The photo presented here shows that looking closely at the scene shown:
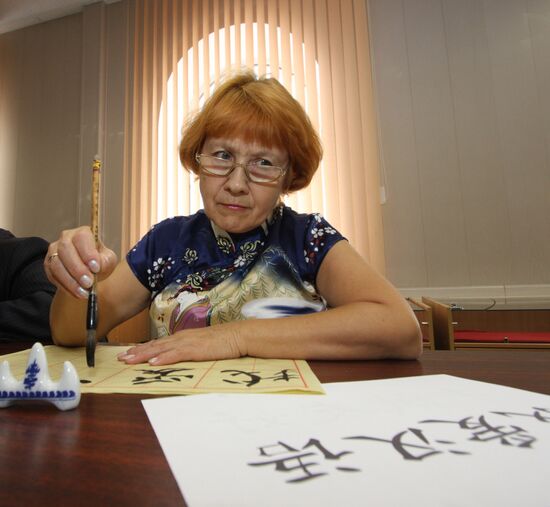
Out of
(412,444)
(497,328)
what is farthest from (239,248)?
(497,328)

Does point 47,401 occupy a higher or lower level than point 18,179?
lower

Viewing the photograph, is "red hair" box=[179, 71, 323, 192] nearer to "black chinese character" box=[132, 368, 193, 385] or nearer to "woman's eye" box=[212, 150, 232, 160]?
"woman's eye" box=[212, 150, 232, 160]

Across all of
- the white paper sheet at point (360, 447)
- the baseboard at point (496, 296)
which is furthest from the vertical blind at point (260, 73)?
the white paper sheet at point (360, 447)

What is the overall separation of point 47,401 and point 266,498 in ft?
0.92

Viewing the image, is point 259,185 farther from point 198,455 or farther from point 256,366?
point 198,455

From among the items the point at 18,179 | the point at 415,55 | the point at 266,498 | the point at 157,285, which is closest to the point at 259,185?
the point at 157,285

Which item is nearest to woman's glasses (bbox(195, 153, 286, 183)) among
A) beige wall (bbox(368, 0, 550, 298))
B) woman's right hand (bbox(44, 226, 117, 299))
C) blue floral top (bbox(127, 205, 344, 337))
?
blue floral top (bbox(127, 205, 344, 337))

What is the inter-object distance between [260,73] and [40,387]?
2.45 metres

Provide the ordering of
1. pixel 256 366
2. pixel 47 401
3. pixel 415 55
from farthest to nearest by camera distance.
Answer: pixel 415 55 → pixel 256 366 → pixel 47 401

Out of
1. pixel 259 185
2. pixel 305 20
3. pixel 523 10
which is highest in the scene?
pixel 305 20

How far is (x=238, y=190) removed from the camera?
91 cm

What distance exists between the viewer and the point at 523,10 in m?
2.13

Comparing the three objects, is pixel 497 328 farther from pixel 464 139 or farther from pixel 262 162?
pixel 262 162

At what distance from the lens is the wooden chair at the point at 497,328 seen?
4.71 feet
